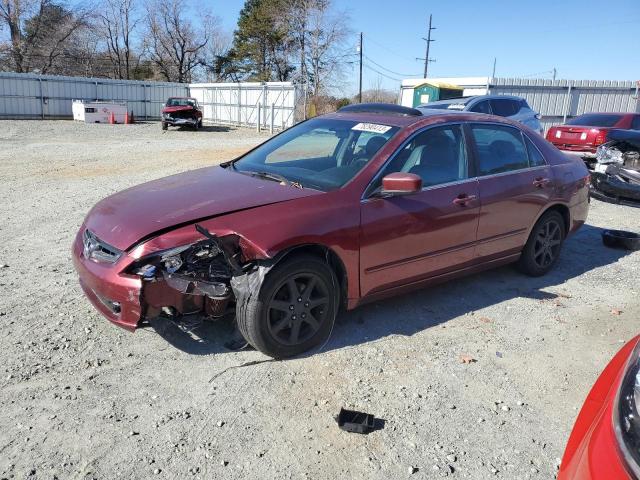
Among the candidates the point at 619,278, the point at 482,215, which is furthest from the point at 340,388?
the point at 619,278

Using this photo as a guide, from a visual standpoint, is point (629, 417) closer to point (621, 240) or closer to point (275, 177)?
point (275, 177)

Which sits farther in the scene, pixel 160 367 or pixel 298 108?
pixel 298 108

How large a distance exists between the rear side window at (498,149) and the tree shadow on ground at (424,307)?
45.2 inches

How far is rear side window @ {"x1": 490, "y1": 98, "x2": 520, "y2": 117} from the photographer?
12695mm

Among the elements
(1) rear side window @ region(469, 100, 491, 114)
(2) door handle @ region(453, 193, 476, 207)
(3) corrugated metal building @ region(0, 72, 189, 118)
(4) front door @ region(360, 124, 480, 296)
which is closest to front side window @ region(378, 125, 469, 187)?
(4) front door @ region(360, 124, 480, 296)

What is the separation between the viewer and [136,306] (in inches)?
125

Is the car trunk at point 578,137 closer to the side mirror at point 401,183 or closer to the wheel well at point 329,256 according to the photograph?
the side mirror at point 401,183

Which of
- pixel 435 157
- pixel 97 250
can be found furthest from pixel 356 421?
pixel 435 157

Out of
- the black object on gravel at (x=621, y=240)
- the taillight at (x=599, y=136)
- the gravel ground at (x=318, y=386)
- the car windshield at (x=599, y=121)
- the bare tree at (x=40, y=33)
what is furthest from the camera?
the bare tree at (x=40, y=33)

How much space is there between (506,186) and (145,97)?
33984mm

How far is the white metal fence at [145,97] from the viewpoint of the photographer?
93.9 ft

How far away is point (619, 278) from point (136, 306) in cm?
492

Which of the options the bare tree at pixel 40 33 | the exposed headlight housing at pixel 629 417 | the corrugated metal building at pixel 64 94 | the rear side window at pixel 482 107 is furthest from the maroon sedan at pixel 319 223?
the bare tree at pixel 40 33

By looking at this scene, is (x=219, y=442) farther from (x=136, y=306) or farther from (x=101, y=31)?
(x=101, y=31)
